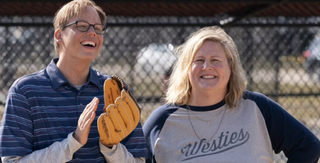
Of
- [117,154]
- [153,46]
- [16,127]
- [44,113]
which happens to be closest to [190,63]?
[117,154]

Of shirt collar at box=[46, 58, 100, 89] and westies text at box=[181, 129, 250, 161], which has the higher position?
shirt collar at box=[46, 58, 100, 89]

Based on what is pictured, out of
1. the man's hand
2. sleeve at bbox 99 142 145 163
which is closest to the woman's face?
sleeve at bbox 99 142 145 163

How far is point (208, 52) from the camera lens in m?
1.89

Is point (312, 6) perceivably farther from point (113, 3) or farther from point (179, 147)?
point (179, 147)

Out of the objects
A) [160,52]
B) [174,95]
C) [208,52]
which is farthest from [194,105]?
[160,52]

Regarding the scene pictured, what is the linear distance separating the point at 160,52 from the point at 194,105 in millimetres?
1215

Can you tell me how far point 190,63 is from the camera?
1932 mm

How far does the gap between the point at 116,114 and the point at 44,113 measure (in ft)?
0.95

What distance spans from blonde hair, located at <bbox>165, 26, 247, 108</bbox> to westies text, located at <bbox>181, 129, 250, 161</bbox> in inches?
6.2

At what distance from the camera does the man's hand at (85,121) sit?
142cm

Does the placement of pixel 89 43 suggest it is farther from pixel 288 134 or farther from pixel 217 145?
pixel 288 134

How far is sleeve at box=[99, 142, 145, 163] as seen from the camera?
154 centimetres

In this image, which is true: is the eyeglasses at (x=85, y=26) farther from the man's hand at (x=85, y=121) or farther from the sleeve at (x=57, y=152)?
the sleeve at (x=57, y=152)

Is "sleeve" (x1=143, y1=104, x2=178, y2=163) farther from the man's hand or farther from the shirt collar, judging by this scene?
the man's hand
